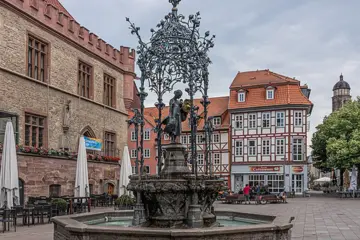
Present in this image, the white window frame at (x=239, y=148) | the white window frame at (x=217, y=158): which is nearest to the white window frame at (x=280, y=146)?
the white window frame at (x=239, y=148)

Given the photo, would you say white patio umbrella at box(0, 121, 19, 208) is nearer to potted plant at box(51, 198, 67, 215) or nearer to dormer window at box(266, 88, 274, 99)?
potted plant at box(51, 198, 67, 215)

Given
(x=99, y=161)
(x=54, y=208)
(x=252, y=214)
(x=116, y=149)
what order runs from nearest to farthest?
1. (x=252, y=214)
2. (x=54, y=208)
3. (x=99, y=161)
4. (x=116, y=149)

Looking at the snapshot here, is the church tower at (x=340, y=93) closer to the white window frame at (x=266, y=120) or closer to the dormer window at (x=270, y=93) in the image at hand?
the dormer window at (x=270, y=93)

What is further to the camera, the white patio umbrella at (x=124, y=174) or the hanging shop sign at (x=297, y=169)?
the hanging shop sign at (x=297, y=169)

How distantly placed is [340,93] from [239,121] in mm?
66172

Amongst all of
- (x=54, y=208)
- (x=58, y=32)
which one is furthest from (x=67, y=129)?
(x=54, y=208)

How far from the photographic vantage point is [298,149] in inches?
1817

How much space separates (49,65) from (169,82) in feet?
50.3

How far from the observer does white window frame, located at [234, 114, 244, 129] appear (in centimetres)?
4888

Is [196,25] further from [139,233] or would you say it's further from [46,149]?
[46,149]

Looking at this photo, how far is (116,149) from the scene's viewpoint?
33781 mm

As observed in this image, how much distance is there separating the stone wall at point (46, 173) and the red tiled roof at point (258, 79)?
83.4ft

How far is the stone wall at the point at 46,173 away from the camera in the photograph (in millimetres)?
22016

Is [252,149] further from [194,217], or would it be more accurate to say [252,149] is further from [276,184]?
[194,217]
